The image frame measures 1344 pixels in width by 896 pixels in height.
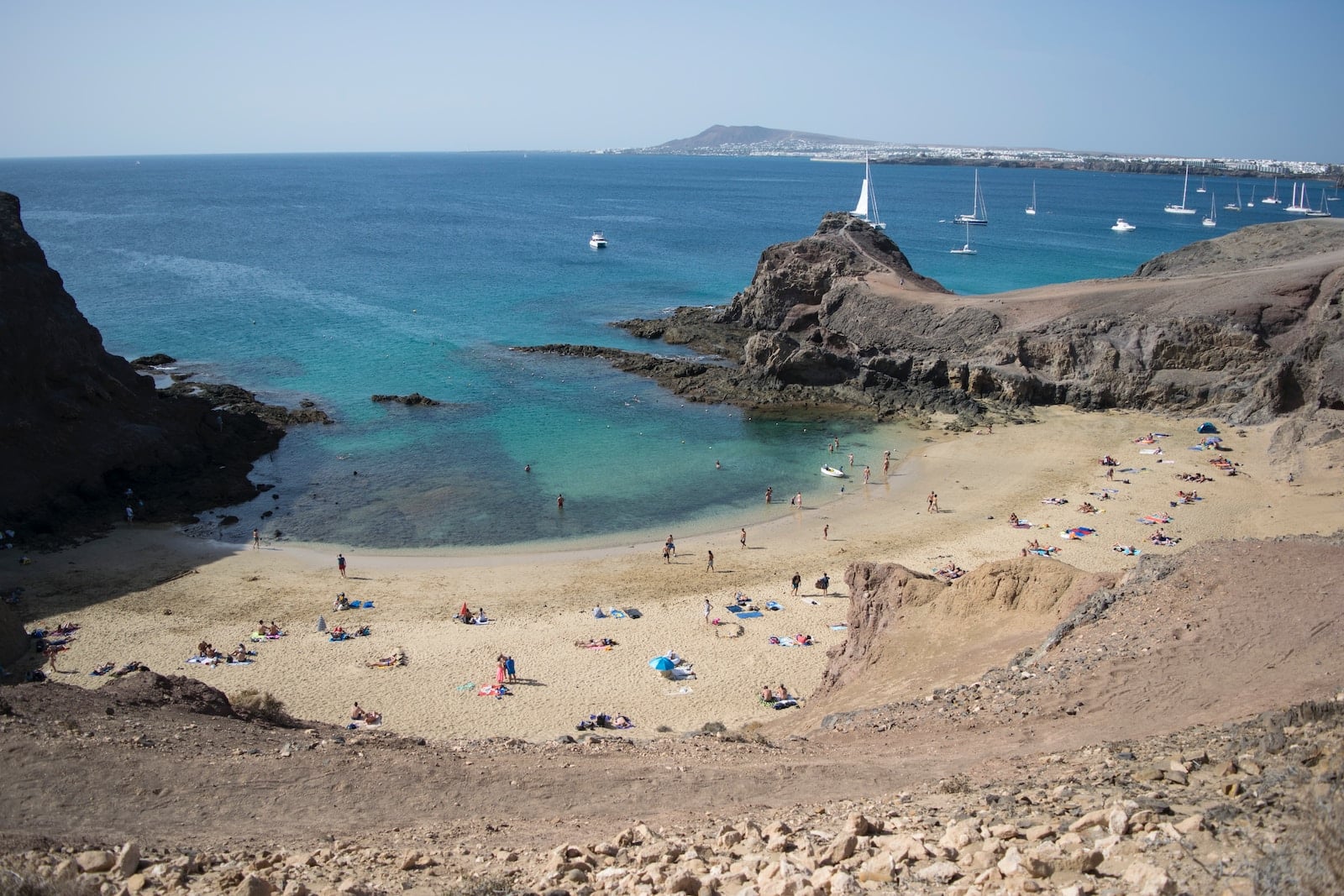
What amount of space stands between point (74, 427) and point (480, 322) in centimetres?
3464

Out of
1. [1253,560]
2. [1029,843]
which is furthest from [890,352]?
[1029,843]

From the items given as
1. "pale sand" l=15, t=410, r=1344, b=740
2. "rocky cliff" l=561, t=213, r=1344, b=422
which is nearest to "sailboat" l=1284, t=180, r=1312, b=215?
"rocky cliff" l=561, t=213, r=1344, b=422

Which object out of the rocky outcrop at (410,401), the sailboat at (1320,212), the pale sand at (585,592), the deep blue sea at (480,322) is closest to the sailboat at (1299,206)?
the sailboat at (1320,212)

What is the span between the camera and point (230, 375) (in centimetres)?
5194

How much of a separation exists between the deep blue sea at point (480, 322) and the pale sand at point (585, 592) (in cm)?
274

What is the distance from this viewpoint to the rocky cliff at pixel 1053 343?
4447 cm

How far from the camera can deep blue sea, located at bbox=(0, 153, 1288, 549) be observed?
3675 centimetres

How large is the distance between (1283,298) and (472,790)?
48.9m

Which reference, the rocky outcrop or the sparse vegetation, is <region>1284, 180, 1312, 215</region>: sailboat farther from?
the sparse vegetation

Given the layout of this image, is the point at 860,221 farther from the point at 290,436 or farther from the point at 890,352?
the point at 290,436

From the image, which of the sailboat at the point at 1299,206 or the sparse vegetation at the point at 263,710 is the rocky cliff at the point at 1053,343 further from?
the sailboat at the point at 1299,206

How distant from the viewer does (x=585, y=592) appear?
28516 millimetres

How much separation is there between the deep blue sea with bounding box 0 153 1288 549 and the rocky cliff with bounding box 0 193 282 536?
9.72 feet

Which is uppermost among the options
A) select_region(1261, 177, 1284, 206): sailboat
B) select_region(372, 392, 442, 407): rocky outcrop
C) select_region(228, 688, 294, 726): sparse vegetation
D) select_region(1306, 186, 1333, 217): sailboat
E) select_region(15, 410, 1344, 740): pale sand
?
select_region(1261, 177, 1284, 206): sailboat
